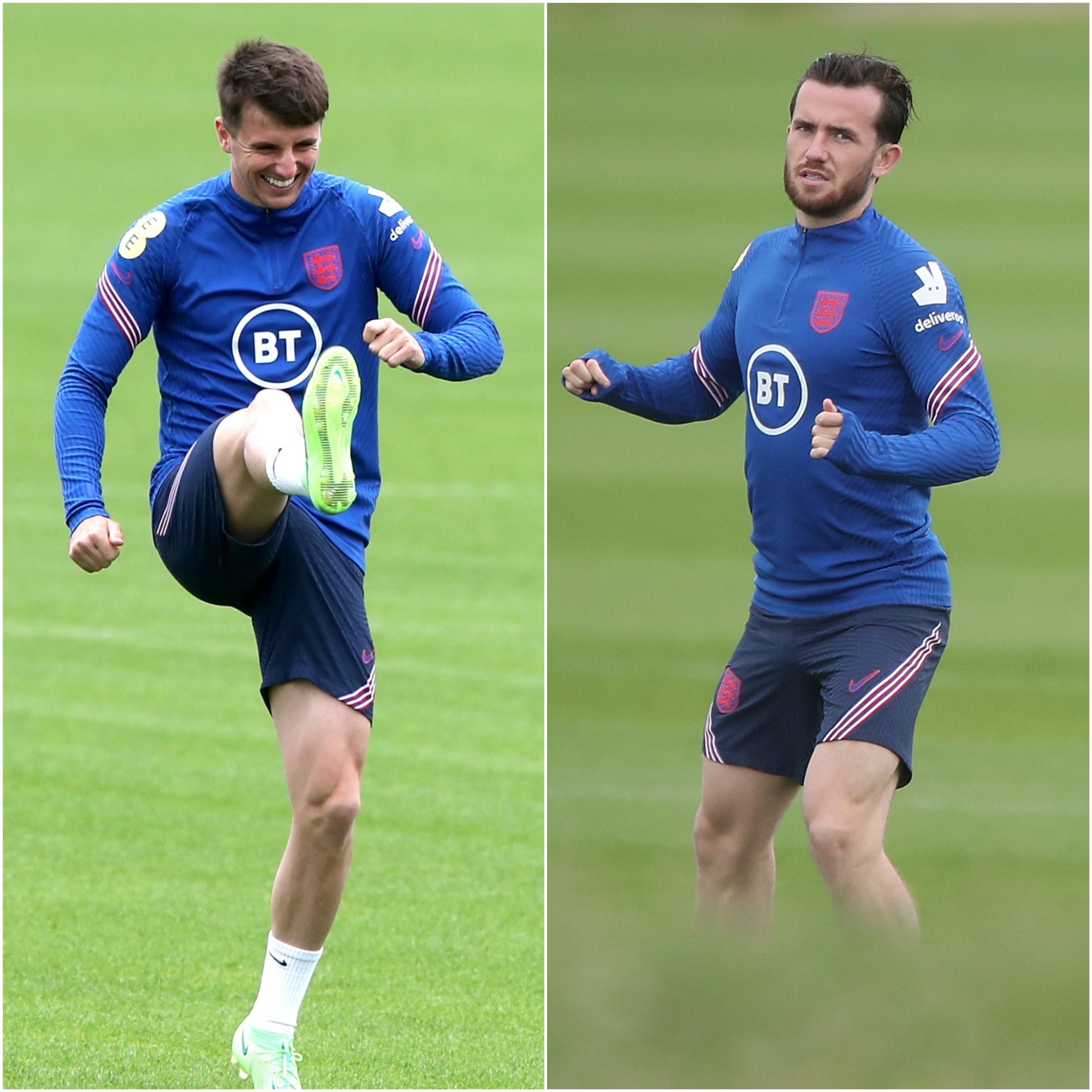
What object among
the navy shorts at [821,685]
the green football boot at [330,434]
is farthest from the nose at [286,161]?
the navy shorts at [821,685]

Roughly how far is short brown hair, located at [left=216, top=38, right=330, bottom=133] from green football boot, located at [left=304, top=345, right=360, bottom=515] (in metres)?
0.56

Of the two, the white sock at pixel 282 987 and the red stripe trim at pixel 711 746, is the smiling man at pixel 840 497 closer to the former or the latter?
the red stripe trim at pixel 711 746

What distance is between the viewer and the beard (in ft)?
13.5

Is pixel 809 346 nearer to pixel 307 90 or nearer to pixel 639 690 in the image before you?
pixel 307 90

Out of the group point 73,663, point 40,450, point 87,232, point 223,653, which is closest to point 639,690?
point 223,653

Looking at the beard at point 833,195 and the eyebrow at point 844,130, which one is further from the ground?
the eyebrow at point 844,130

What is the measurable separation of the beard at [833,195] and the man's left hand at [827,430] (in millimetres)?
519

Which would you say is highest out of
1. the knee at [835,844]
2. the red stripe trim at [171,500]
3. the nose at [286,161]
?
the nose at [286,161]

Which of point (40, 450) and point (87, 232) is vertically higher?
point (87, 232)

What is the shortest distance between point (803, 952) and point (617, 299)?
587 inches

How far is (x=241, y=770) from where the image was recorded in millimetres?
7551

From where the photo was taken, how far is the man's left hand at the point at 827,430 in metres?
3.83

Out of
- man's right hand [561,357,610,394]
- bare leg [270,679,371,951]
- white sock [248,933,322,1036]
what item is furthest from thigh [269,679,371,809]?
man's right hand [561,357,610,394]

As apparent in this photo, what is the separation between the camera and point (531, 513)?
42.1 ft
